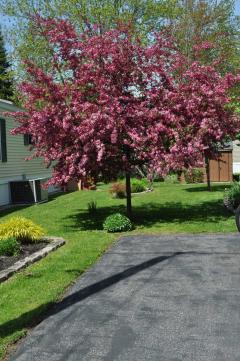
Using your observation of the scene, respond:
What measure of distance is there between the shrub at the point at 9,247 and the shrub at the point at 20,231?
1.28ft

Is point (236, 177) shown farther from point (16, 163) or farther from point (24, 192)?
point (24, 192)

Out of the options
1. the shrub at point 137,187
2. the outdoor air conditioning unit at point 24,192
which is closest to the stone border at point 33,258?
the outdoor air conditioning unit at point 24,192

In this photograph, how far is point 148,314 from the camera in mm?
5398

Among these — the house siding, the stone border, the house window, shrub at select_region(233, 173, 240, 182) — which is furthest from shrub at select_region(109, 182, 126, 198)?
shrub at select_region(233, 173, 240, 182)

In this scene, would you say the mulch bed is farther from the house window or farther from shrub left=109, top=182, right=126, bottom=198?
shrub left=109, top=182, right=126, bottom=198

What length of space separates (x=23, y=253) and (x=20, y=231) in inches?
25.0

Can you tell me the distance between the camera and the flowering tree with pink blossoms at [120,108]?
10820mm

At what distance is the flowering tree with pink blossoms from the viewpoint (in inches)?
426

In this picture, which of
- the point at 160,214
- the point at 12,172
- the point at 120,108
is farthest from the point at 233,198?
the point at 12,172

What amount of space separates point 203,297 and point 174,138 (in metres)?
5.87

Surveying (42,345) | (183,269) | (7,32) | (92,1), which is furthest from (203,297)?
(7,32)

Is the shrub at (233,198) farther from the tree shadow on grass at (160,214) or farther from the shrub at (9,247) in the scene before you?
the shrub at (9,247)

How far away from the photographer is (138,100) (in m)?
11.5

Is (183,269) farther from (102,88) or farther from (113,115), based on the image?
(102,88)
